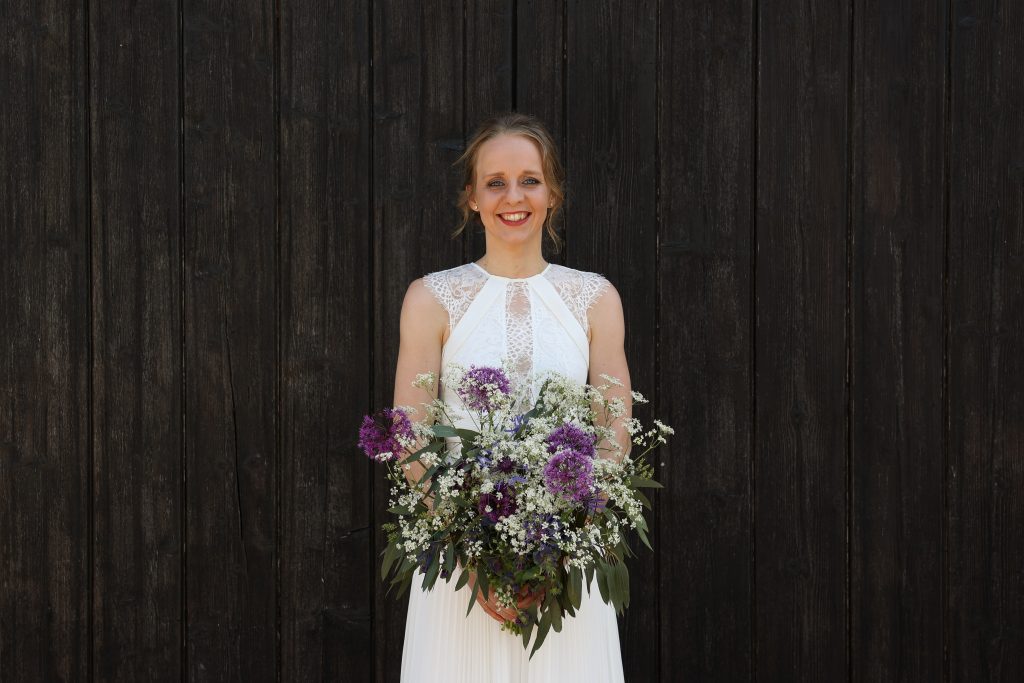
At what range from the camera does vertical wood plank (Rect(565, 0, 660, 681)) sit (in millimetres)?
2949

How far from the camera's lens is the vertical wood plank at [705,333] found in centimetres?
297

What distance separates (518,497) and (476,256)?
1.25 meters

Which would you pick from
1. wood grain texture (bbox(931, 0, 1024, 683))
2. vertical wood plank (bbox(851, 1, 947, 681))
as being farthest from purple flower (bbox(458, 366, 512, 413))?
wood grain texture (bbox(931, 0, 1024, 683))

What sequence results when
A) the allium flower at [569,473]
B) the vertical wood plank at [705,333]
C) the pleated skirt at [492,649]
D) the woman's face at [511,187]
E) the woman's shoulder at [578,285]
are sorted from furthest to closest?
the vertical wood plank at [705,333], the woman's shoulder at [578,285], the woman's face at [511,187], the pleated skirt at [492,649], the allium flower at [569,473]

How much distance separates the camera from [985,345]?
3.00m

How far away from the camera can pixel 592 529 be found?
1.88 meters

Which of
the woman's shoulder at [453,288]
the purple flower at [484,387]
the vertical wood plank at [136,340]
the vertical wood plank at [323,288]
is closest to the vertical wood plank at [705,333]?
the woman's shoulder at [453,288]

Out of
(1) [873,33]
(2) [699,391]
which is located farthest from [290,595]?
(1) [873,33]

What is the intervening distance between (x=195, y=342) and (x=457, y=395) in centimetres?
105

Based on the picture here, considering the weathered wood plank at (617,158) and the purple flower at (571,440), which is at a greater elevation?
the weathered wood plank at (617,158)

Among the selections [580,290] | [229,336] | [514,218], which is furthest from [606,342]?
[229,336]

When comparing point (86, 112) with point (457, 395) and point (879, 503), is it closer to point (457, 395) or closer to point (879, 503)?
point (457, 395)

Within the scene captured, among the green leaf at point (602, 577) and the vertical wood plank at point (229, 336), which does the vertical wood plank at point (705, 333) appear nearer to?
the green leaf at point (602, 577)

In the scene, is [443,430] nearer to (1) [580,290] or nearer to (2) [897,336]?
(1) [580,290]
